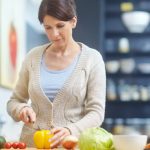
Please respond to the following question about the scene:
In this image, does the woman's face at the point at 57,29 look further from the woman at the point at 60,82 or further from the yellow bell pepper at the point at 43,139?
the yellow bell pepper at the point at 43,139

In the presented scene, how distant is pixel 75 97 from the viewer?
2.02 m

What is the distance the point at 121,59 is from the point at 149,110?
0.84 m

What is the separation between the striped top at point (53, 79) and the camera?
2021 millimetres

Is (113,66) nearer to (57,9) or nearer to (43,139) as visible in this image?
(57,9)

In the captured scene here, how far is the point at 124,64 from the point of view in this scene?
638cm

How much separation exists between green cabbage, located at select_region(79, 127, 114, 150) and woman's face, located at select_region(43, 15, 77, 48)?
24.3 inches

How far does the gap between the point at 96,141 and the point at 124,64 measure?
16.3ft

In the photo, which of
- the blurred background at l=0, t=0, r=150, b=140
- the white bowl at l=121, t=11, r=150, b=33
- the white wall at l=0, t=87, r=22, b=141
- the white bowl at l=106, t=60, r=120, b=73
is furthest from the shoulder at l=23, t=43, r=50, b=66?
the white bowl at l=106, t=60, r=120, b=73

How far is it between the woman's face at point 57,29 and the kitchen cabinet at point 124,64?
4261 mm

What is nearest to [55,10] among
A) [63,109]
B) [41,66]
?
[41,66]

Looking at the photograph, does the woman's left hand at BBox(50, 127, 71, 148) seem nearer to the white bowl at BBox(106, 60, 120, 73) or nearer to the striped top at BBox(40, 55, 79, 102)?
the striped top at BBox(40, 55, 79, 102)

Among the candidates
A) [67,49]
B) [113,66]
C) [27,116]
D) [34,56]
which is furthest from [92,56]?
[113,66]

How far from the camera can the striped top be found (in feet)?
6.63

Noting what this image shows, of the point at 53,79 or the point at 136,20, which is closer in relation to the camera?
the point at 53,79
